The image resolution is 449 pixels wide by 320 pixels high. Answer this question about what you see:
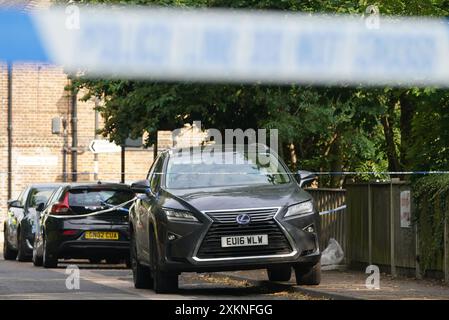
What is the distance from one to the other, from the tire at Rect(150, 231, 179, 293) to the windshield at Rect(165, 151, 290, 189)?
102 cm

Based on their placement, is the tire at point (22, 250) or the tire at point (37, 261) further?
the tire at point (22, 250)

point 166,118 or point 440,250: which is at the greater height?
point 166,118

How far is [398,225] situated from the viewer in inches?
851

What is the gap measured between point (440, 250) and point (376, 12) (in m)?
3.48

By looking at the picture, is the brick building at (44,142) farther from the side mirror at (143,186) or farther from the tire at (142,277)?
the side mirror at (143,186)

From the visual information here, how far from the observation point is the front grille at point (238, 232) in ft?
56.5

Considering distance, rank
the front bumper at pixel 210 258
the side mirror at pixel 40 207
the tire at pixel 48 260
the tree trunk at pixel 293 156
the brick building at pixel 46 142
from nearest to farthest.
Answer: the front bumper at pixel 210 258, the tire at pixel 48 260, the side mirror at pixel 40 207, the tree trunk at pixel 293 156, the brick building at pixel 46 142

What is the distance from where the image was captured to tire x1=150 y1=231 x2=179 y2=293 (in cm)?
1786

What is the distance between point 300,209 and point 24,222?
12575mm

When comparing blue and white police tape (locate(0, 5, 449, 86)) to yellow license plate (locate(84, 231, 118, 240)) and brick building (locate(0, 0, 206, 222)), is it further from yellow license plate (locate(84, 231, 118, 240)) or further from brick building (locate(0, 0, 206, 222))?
brick building (locate(0, 0, 206, 222))

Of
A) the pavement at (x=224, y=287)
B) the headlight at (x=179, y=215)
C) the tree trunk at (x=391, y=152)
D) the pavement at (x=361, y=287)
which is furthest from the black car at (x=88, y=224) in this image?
the headlight at (x=179, y=215)

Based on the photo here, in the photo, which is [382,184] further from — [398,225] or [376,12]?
[376,12]
